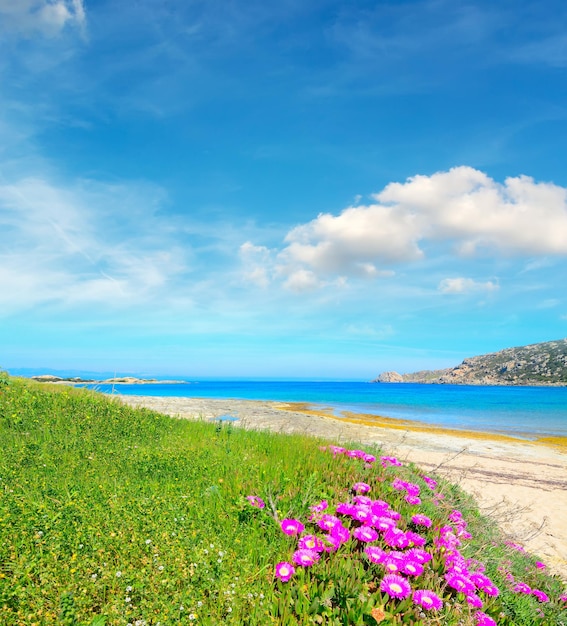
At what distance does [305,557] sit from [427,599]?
106cm

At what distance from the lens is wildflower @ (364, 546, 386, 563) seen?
3732 millimetres

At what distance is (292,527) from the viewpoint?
13.7ft

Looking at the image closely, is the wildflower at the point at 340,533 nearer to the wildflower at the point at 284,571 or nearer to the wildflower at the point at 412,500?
the wildflower at the point at 284,571

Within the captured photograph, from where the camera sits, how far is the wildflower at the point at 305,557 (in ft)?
11.9

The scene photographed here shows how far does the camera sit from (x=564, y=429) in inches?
1428

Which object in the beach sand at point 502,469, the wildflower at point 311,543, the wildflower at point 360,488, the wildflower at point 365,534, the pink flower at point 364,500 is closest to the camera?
the wildflower at point 311,543

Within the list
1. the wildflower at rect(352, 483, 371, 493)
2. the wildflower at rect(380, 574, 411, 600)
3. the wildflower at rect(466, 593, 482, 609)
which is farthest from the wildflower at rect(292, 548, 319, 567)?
the wildflower at rect(352, 483, 371, 493)

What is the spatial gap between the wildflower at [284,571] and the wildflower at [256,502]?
999mm

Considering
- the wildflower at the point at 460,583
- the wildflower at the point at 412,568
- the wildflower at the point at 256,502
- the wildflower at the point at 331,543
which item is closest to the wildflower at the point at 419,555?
the wildflower at the point at 412,568

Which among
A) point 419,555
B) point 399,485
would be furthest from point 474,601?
point 399,485

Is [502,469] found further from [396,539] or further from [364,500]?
[396,539]

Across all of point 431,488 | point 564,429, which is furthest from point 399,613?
point 564,429

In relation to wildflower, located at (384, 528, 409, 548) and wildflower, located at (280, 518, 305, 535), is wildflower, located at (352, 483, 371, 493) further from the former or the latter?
wildflower, located at (280, 518, 305, 535)

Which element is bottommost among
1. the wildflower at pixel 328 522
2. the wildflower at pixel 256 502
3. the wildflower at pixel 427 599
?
→ the wildflower at pixel 427 599
